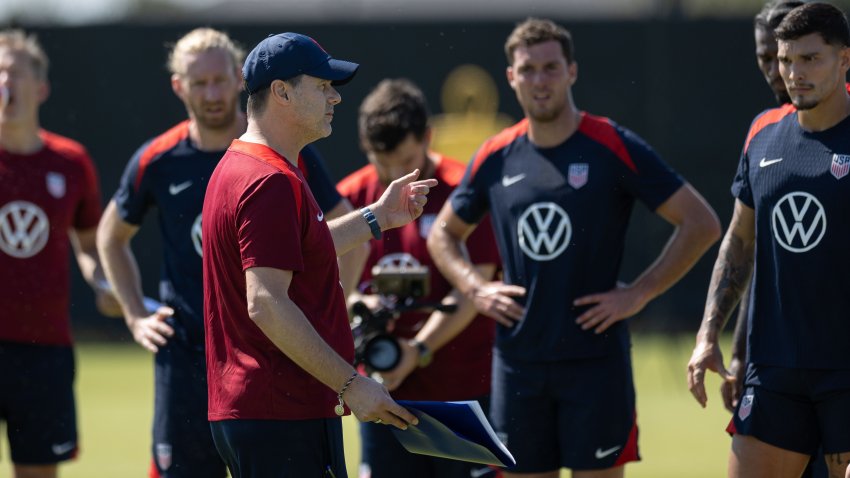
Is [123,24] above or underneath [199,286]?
above

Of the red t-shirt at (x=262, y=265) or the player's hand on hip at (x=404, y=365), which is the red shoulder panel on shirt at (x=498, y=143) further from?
the red t-shirt at (x=262, y=265)

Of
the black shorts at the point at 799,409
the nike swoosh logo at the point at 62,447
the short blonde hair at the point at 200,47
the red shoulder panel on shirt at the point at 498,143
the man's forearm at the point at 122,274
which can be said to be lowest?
the nike swoosh logo at the point at 62,447

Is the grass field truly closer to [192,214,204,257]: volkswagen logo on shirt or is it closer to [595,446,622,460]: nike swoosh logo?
[595,446,622,460]: nike swoosh logo

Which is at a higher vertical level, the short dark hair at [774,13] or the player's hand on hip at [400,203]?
the short dark hair at [774,13]

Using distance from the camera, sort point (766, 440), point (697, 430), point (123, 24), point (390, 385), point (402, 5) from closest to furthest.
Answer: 1. point (766, 440)
2. point (390, 385)
3. point (697, 430)
4. point (123, 24)
5. point (402, 5)

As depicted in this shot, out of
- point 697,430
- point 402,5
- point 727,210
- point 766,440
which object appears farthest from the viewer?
point 402,5

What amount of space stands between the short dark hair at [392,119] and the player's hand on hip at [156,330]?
1.33 metres

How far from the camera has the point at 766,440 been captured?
16.7ft

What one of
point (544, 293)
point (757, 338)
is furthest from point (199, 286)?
point (757, 338)

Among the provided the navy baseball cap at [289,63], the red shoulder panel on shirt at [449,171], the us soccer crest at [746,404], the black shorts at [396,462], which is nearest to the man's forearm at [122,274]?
the black shorts at [396,462]

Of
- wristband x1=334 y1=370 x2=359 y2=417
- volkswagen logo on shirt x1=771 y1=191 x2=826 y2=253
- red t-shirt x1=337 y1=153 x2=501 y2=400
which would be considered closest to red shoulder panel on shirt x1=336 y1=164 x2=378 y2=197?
red t-shirt x1=337 y1=153 x2=501 y2=400

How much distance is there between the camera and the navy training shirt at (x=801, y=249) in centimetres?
497

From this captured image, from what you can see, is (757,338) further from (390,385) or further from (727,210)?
(727,210)

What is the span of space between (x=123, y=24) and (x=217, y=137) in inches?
426
